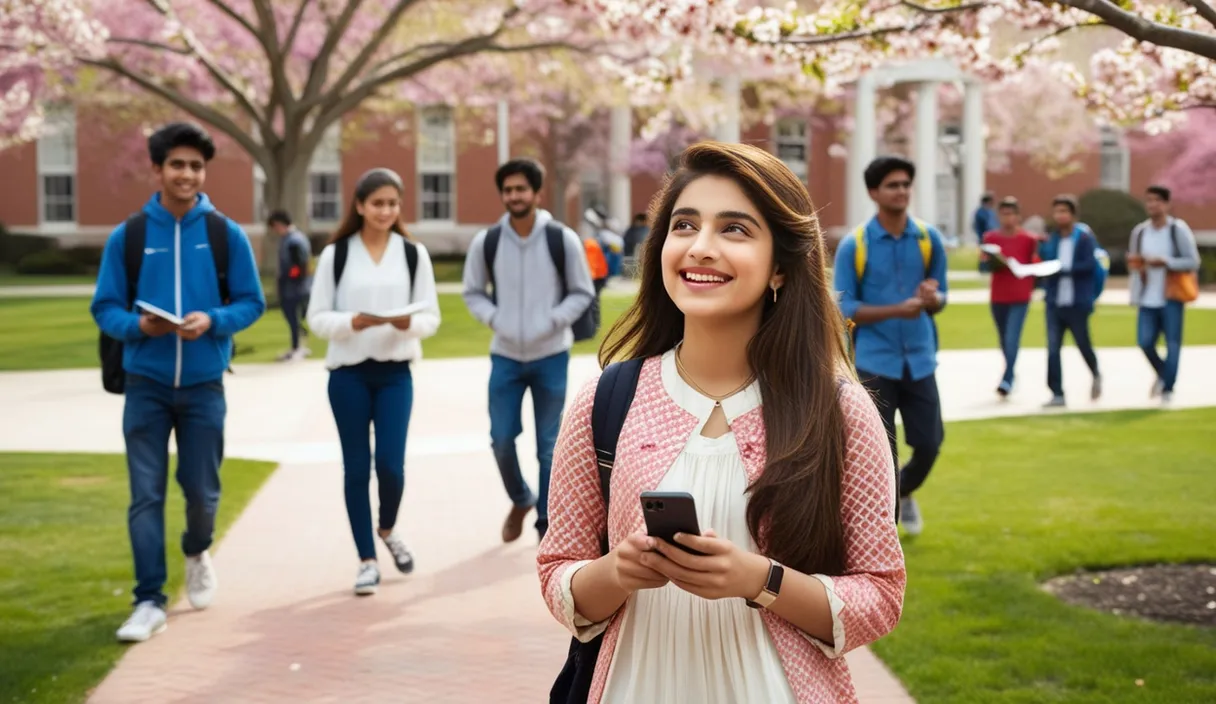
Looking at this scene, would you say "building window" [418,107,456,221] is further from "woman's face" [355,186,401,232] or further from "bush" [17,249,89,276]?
"woman's face" [355,186,401,232]

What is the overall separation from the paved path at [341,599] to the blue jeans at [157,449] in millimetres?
360

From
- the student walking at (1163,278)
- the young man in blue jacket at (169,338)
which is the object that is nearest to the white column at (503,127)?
the student walking at (1163,278)

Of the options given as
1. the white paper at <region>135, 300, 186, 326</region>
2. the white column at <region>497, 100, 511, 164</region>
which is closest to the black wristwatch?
the white paper at <region>135, 300, 186, 326</region>

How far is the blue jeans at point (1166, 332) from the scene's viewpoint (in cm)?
1382

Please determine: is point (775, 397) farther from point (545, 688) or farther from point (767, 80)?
point (767, 80)

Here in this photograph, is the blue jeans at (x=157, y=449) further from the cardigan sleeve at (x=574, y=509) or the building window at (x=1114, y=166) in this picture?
the building window at (x=1114, y=166)

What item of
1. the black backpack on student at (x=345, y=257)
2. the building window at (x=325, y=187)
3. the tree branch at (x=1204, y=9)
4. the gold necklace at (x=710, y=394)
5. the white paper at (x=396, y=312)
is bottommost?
the white paper at (x=396, y=312)

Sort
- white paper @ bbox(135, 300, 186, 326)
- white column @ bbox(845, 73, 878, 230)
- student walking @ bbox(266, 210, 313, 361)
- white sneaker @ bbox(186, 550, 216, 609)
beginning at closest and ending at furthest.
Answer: white paper @ bbox(135, 300, 186, 326), white sneaker @ bbox(186, 550, 216, 609), student walking @ bbox(266, 210, 313, 361), white column @ bbox(845, 73, 878, 230)

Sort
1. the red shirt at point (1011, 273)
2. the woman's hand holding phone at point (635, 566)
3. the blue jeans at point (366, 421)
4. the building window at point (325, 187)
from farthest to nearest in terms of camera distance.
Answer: the building window at point (325, 187) → the red shirt at point (1011, 273) → the blue jeans at point (366, 421) → the woman's hand holding phone at point (635, 566)

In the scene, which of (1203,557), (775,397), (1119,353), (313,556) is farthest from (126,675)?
(1119,353)

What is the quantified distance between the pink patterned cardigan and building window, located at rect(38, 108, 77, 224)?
164 feet

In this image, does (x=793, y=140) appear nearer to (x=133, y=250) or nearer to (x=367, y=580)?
(x=367, y=580)

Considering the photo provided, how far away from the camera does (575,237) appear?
7934 mm

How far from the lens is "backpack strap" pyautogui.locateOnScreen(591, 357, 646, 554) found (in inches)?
107
